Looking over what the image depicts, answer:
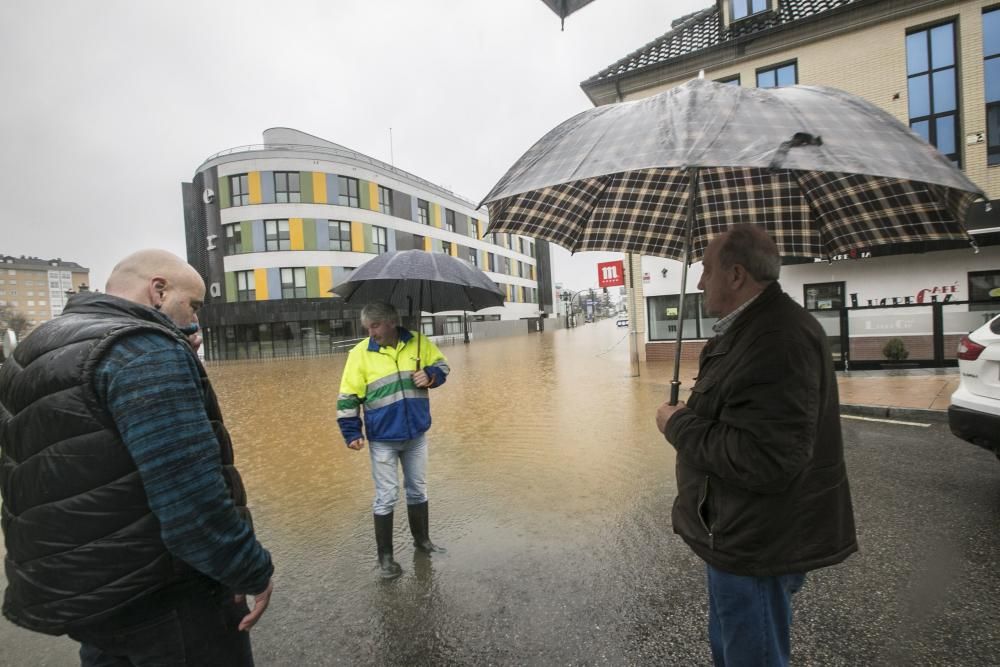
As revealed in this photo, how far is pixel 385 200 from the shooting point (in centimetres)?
3550

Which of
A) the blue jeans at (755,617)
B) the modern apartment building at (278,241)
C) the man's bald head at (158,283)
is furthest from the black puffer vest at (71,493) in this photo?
the modern apartment building at (278,241)

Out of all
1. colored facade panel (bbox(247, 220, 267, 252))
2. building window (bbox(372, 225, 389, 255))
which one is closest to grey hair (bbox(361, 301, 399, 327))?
colored facade panel (bbox(247, 220, 267, 252))

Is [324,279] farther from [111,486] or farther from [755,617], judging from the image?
[755,617]

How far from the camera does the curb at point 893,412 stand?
22.8 feet

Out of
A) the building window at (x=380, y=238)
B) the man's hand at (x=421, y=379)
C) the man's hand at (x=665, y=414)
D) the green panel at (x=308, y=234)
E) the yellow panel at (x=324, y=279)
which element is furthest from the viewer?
the building window at (x=380, y=238)

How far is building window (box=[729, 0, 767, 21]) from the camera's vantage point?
49.5 feet

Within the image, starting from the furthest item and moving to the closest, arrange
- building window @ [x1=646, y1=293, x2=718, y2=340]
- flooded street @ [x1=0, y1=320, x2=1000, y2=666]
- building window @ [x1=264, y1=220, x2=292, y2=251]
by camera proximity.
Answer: building window @ [x1=264, y1=220, x2=292, y2=251]
building window @ [x1=646, y1=293, x2=718, y2=340]
flooded street @ [x1=0, y1=320, x2=1000, y2=666]

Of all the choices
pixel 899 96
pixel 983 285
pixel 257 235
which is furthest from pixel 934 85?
pixel 257 235

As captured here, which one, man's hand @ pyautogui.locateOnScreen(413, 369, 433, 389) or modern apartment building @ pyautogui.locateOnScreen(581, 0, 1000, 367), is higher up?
modern apartment building @ pyautogui.locateOnScreen(581, 0, 1000, 367)

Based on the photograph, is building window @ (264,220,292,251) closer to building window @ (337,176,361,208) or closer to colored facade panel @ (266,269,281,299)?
colored facade panel @ (266,269,281,299)

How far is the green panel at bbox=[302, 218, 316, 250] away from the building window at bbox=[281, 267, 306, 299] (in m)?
1.49

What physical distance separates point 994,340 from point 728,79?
47.2 feet

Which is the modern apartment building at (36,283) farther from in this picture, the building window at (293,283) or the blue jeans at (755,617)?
the blue jeans at (755,617)

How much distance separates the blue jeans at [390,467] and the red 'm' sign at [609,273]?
3190cm
